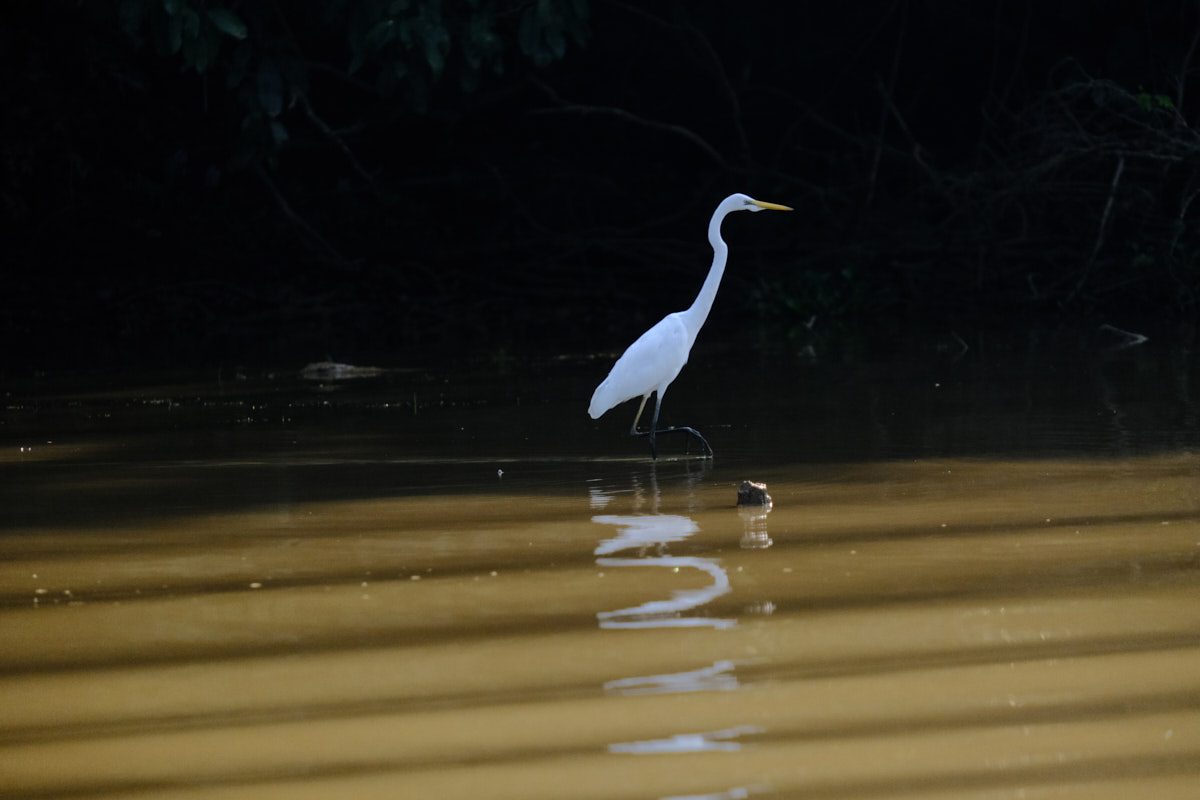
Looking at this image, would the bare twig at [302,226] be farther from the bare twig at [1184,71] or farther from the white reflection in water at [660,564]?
the white reflection in water at [660,564]

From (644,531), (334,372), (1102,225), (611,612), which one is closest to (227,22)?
(334,372)

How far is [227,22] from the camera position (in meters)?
11.1

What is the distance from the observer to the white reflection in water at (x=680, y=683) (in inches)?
139

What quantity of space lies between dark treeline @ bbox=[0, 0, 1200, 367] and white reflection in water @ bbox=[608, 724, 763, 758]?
27.8 feet

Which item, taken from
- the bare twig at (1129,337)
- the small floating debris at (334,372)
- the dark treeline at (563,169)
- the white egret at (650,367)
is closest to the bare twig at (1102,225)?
the dark treeline at (563,169)

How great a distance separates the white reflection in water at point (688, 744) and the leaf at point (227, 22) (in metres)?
8.41

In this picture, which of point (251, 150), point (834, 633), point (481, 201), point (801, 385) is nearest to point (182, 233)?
point (481, 201)

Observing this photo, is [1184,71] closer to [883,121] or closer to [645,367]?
[883,121]

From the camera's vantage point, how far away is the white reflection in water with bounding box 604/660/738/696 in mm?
3525

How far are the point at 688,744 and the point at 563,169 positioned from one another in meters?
13.9

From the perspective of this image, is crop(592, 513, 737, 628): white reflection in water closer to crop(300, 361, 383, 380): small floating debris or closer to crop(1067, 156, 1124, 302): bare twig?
crop(300, 361, 383, 380): small floating debris

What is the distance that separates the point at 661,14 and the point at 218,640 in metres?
13.3

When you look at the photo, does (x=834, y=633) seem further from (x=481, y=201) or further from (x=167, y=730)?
(x=481, y=201)

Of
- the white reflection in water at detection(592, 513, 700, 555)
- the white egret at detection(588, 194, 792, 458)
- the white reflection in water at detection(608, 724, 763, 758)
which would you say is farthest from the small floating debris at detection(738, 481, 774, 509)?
the white reflection in water at detection(608, 724, 763, 758)
